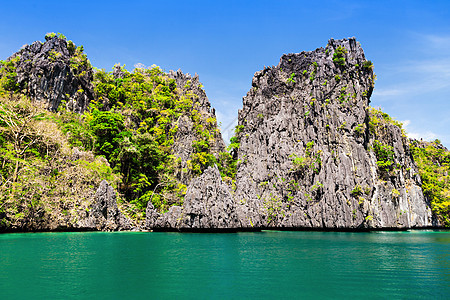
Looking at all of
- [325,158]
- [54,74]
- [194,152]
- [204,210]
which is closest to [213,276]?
[204,210]

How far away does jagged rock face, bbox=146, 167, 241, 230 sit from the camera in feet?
113

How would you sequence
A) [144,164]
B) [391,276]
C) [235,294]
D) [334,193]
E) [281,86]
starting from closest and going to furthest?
[235,294] < [391,276] < [144,164] < [334,193] < [281,86]

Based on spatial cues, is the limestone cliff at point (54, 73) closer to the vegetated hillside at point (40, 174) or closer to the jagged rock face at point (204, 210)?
the vegetated hillside at point (40, 174)

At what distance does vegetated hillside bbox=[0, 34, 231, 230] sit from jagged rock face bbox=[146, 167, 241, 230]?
5.85 metres

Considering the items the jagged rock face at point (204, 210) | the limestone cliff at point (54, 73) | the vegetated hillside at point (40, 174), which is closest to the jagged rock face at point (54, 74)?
the limestone cliff at point (54, 73)

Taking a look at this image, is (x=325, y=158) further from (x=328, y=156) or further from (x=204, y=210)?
(x=204, y=210)

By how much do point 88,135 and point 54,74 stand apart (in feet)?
39.7

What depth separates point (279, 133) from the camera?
59250 millimetres

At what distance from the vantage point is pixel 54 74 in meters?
45.7

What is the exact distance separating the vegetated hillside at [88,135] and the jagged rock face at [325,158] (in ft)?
34.6

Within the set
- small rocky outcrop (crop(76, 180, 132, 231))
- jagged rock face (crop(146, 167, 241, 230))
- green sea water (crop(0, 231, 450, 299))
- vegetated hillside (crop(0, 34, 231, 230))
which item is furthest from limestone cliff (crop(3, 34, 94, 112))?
green sea water (crop(0, 231, 450, 299))

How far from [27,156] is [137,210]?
1462 cm

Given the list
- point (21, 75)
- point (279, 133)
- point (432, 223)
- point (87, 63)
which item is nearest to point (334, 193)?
point (279, 133)

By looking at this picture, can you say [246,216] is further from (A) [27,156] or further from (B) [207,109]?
(B) [207,109]
